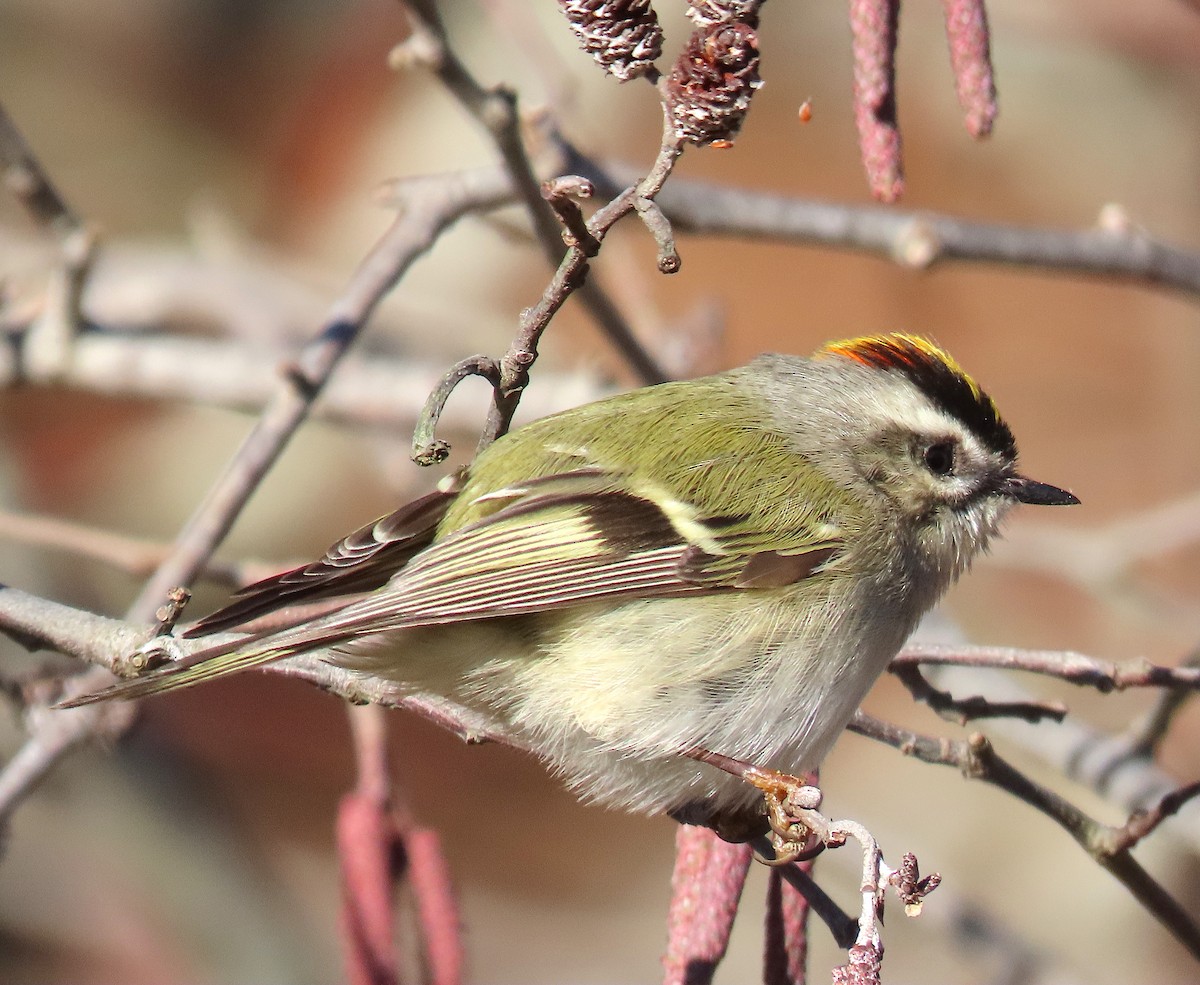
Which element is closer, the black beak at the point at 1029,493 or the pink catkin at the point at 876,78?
the pink catkin at the point at 876,78

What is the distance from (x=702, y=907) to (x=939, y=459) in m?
0.80

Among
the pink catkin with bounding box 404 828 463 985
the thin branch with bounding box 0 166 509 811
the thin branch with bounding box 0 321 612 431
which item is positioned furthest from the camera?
the thin branch with bounding box 0 321 612 431

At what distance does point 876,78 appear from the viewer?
1.51 metres

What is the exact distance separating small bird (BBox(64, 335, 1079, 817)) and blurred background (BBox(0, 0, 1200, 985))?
205cm

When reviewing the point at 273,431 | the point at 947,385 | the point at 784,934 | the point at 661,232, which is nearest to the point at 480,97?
the point at 273,431

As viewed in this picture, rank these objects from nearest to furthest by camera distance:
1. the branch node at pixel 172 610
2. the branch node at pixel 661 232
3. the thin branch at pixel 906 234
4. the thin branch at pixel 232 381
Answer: the branch node at pixel 661 232 < the branch node at pixel 172 610 < the thin branch at pixel 906 234 < the thin branch at pixel 232 381

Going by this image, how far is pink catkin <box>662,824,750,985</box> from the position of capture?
153 centimetres

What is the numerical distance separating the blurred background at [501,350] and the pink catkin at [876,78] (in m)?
2.47

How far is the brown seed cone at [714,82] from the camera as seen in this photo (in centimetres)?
119

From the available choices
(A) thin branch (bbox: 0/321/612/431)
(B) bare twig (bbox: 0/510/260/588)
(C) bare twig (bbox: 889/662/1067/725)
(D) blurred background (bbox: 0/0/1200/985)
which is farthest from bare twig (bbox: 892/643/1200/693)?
(D) blurred background (bbox: 0/0/1200/985)

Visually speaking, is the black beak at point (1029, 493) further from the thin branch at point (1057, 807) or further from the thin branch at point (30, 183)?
the thin branch at point (30, 183)

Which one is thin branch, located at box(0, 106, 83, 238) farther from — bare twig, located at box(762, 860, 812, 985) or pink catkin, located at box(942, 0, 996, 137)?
bare twig, located at box(762, 860, 812, 985)

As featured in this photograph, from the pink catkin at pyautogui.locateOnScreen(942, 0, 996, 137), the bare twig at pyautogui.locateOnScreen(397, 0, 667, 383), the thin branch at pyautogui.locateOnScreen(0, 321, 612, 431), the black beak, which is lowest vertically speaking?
the black beak

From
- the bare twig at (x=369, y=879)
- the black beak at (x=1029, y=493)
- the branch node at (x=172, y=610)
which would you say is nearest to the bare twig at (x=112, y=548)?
the bare twig at (x=369, y=879)
